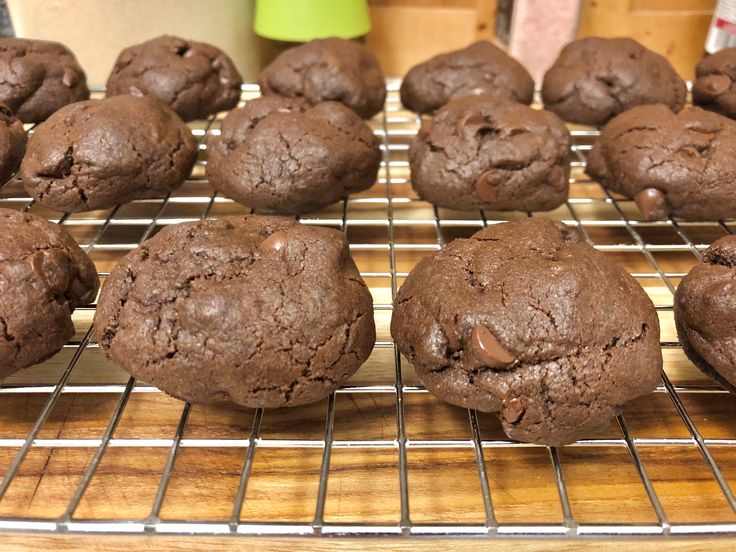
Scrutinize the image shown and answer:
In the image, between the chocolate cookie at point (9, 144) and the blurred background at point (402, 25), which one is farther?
the blurred background at point (402, 25)

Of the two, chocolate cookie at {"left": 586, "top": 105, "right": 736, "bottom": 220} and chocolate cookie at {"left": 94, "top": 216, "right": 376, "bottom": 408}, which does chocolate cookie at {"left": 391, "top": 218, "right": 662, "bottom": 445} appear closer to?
chocolate cookie at {"left": 94, "top": 216, "right": 376, "bottom": 408}

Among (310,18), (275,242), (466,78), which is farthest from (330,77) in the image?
(275,242)

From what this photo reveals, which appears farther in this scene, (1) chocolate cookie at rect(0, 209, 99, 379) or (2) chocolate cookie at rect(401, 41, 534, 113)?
(2) chocolate cookie at rect(401, 41, 534, 113)

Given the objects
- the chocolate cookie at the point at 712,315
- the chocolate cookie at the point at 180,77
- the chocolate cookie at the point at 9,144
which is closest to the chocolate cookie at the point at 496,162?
the chocolate cookie at the point at 712,315

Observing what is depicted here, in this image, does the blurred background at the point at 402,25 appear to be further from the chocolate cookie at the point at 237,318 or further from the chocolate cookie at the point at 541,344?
the chocolate cookie at the point at 541,344

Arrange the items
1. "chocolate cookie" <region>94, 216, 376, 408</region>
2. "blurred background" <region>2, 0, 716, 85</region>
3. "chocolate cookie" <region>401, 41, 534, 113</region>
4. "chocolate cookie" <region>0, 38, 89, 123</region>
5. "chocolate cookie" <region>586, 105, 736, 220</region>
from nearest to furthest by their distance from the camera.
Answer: "chocolate cookie" <region>94, 216, 376, 408</region>, "chocolate cookie" <region>586, 105, 736, 220</region>, "chocolate cookie" <region>0, 38, 89, 123</region>, "chocolate cookie" <region>401, 41, 534, 113</region>, "blurred background" <region>2, 0, 716, 85</region>

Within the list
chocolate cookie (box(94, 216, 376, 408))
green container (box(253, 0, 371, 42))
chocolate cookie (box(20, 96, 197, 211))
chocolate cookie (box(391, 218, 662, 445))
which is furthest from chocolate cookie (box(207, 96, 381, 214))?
green container (box(253, 0, 371, 42))

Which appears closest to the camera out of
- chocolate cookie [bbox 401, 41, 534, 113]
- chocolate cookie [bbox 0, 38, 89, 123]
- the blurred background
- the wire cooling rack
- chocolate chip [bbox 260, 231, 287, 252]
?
the wire cooling rack
